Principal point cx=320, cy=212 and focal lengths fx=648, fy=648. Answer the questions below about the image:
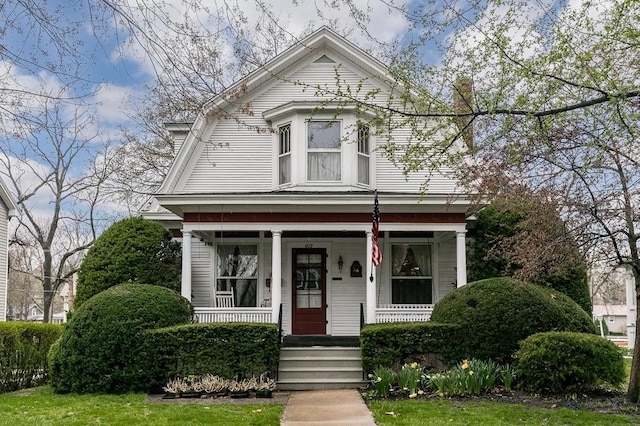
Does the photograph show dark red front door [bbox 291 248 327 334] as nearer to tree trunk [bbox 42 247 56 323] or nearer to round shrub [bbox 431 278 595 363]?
round shrub [bbox 431 278 595 363]

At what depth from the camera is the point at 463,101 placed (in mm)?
8070

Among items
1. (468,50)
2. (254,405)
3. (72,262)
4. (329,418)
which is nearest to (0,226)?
(254,405)

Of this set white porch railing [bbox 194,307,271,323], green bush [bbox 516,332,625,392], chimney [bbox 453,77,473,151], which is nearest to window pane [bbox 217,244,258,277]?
white porch railing [bbox 194,307,271,323]

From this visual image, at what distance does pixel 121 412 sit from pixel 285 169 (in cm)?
785

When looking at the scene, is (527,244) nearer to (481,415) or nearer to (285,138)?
(481,415)

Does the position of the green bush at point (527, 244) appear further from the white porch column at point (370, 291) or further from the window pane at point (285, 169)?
the window pane at point (285, 169)

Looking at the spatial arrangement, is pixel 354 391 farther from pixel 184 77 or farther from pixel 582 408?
pixel 184 77

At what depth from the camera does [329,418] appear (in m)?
8.98

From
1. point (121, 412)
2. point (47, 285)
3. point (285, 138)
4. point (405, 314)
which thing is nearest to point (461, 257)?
point (405, 314)

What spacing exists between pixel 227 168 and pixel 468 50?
8925 millimetres

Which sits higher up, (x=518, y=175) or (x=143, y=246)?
(x=518, y=175)

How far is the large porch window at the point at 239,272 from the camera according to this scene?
52.8 ft

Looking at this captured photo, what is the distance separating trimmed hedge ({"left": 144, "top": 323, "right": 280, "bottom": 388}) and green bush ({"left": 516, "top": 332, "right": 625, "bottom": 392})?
4.51 metres

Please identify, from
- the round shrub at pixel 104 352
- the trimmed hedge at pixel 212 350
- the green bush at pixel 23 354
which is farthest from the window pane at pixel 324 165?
the green bush at pixel 23 354
